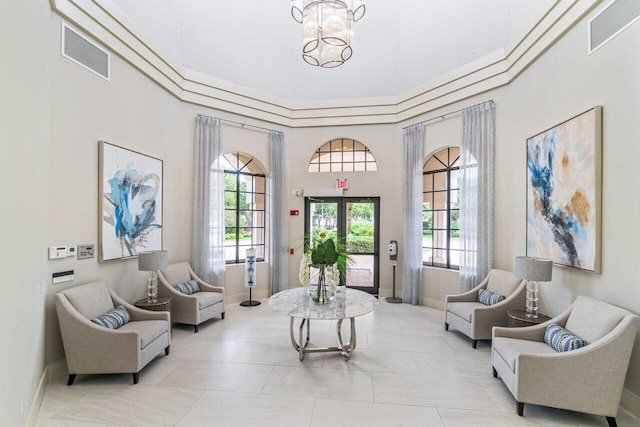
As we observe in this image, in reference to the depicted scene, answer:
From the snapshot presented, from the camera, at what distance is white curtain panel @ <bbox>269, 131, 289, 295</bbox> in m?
6.87

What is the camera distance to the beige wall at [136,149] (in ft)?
8.02

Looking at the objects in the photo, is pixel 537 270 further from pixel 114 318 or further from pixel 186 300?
pixel 114 318

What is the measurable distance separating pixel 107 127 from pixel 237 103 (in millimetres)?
2769

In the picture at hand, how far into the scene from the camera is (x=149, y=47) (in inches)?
189

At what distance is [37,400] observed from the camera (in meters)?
2.84

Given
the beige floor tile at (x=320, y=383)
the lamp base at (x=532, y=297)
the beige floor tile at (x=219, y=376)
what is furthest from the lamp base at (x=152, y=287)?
the lamp base at (x=532, y=297)

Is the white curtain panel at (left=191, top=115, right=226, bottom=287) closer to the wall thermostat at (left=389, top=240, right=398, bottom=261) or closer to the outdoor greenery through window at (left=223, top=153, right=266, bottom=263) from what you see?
the outdoor greenery through window at (left=223, top=153, right=266, bottom=263)

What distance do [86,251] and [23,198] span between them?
5.13 ft

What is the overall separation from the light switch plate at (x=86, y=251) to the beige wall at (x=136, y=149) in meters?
0.08

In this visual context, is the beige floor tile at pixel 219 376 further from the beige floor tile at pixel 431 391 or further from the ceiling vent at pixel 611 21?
the ceiling vent at pixel 611 21

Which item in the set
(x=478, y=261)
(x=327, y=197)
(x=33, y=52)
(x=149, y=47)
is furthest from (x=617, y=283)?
(x=149, y=47)

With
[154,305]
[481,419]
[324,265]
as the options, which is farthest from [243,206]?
[481,419]

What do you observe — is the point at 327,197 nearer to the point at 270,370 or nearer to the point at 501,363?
the point at 270,370

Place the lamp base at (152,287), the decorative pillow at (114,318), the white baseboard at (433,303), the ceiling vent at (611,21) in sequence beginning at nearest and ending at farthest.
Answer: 1. the ceiling vent at (611,21)
2. the decorative pillow at (114,318)
3. the lamp base at (152,287)
4. the white baseboard at (433,303)
